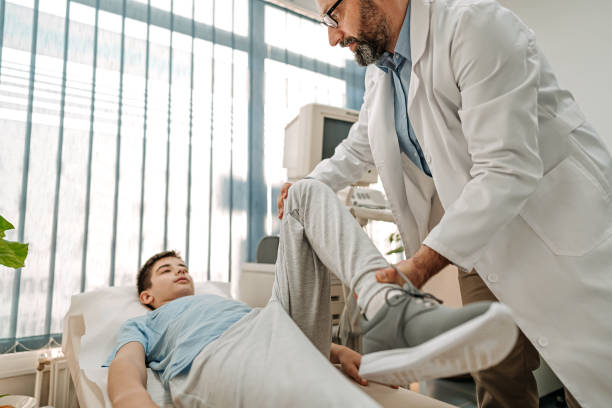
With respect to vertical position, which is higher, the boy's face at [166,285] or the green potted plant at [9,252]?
the green potted plant at [9,252]

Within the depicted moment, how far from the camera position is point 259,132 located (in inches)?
96.3

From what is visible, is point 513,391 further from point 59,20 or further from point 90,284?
point 59,20

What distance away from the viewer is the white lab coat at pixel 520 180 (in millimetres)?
794

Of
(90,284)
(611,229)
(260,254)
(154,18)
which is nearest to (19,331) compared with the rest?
(90,284)

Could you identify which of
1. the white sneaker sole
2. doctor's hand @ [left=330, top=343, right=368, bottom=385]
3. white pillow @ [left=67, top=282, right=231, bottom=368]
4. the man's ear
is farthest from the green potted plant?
the white sneaker sole

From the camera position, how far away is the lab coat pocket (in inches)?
33.6

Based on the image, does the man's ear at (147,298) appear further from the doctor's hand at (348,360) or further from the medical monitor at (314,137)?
the medical monitor at (314,137)

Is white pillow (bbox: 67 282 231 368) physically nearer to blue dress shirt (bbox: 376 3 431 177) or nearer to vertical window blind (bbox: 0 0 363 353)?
vertical window blind (bbox: 0 0 363 353)

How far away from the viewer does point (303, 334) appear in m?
0.78

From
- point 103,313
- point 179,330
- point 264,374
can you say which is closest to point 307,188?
point 264,374

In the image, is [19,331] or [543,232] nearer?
[543,232]

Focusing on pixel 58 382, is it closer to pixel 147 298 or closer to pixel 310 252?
pixel 147 298

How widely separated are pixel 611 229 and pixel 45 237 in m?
2.03

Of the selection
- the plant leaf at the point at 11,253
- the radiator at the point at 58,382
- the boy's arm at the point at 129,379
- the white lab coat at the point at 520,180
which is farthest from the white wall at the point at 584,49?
the radiator at the point at 58,382
